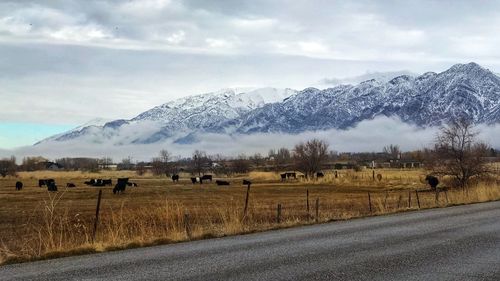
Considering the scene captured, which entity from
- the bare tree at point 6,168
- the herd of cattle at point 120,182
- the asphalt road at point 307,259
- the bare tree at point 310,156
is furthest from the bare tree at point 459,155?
the bare tree at point 6,168

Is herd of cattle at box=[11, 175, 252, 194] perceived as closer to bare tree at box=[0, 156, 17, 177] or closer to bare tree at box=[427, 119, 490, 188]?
bare tree at box=[427, 119, 490, 188]

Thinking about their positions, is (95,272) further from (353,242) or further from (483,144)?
(483,144)

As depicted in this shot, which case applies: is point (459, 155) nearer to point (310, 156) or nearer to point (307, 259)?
point (307, 259)

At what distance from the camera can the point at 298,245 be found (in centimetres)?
1450

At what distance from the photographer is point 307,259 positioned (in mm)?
12156

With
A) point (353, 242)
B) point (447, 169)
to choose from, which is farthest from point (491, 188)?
point (353, 242)

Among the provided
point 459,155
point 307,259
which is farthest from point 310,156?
point 307,259

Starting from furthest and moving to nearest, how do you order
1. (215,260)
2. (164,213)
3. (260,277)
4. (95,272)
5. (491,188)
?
1. (491,188)
2. (164,213)
3. (215,260)
4. (95,272)
5. (260,277)

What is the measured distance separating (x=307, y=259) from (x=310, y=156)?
352 feet

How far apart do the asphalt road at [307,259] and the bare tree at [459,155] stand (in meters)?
32.4

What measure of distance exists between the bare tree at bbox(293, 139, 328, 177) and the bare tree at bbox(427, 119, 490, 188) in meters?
65.8

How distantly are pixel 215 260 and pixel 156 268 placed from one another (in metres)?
1.35

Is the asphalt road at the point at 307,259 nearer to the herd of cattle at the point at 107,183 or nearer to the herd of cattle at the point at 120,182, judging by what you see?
the herd of cattle at the point at 120,182

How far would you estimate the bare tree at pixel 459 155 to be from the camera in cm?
4856
